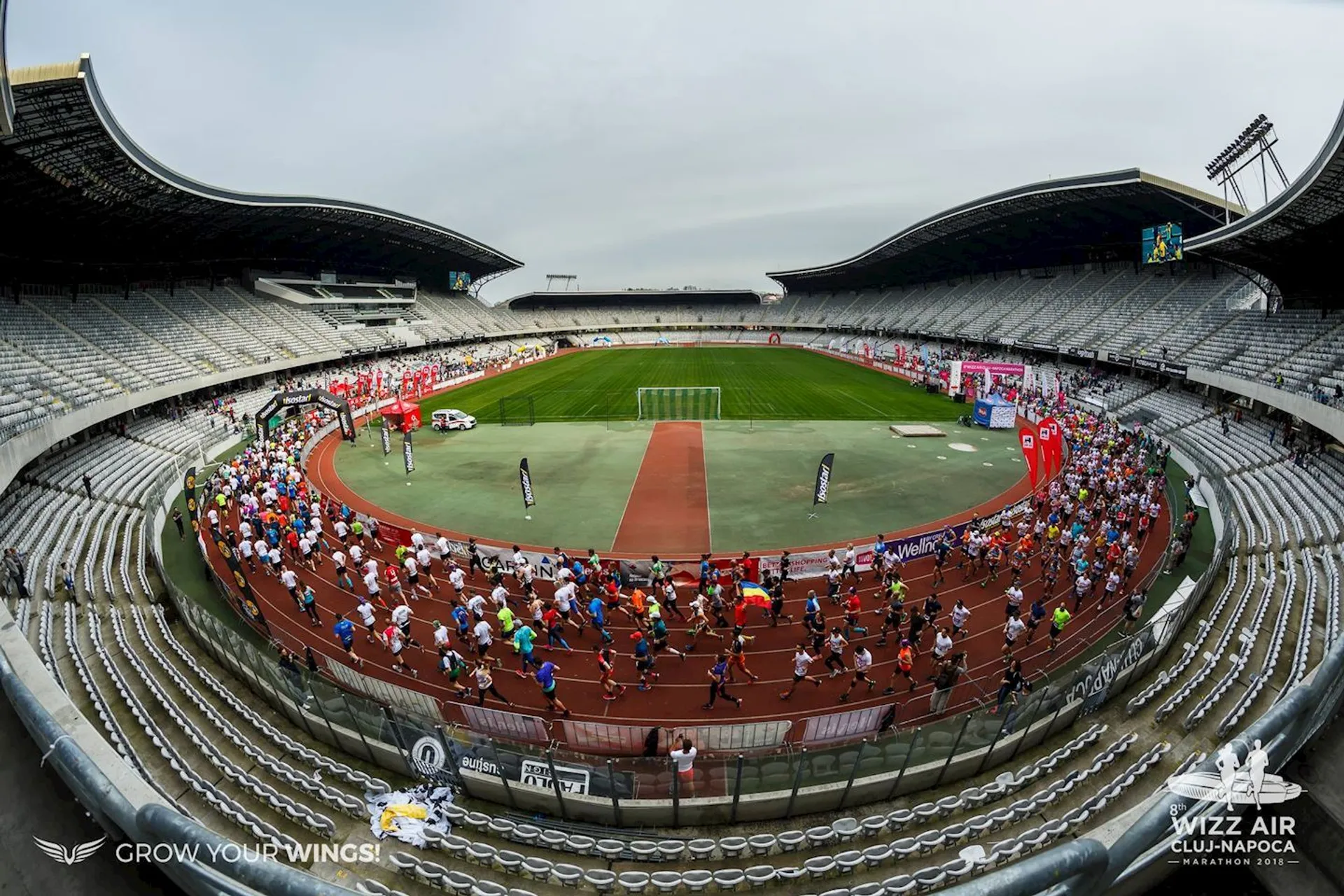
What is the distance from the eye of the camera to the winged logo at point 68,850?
166 inches

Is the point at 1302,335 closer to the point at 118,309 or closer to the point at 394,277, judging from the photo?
the point at 118,309

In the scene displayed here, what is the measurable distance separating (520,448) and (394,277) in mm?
63822

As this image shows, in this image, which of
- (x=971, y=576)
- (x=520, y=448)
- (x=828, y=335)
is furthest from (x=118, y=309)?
(x=828, y=335)

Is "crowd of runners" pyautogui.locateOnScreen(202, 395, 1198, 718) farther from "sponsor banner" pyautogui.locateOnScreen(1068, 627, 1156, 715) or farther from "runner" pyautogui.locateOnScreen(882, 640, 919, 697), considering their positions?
"sponsor banner" pyautogui.locateOnScreen(1068, 627, 1156, 715)

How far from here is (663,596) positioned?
52.9ft

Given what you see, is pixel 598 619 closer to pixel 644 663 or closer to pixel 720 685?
pixel 644 663

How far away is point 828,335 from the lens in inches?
4097

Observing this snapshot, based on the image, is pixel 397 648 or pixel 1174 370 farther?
pixel 1174 370

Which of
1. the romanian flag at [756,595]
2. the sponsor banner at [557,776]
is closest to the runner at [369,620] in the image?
the sponsor banner at [557,776]

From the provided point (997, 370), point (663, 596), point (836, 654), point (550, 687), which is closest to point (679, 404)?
point (997, 370)

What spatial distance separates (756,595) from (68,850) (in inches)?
491

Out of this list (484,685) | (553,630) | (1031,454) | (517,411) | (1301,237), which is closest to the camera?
(484,685)

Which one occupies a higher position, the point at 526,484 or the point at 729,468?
the point at 526,484

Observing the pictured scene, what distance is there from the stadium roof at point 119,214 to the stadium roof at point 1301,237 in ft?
142
